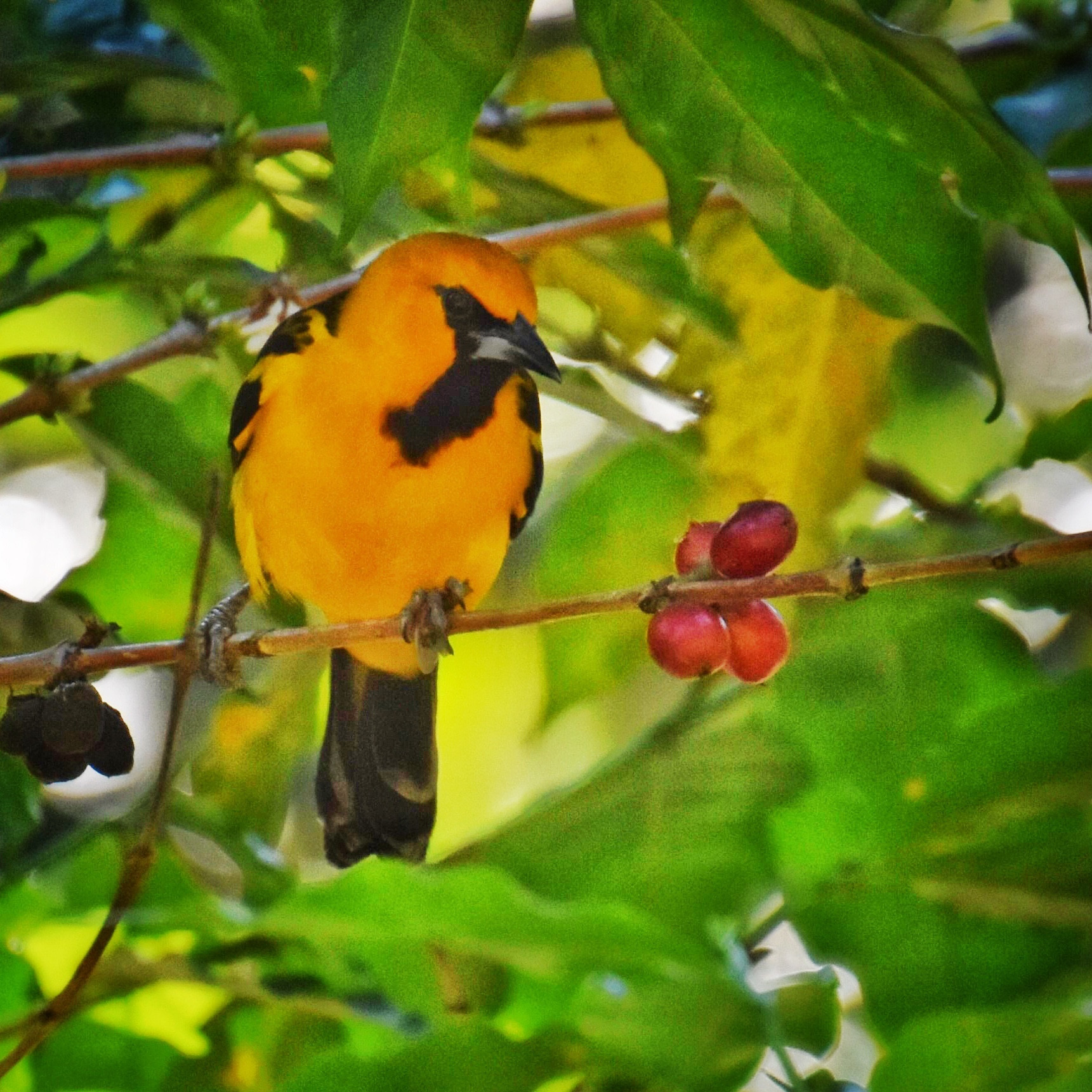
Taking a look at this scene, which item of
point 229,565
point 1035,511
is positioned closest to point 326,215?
point 229,565

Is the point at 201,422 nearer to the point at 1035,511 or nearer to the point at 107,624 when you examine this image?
the point at 107,624

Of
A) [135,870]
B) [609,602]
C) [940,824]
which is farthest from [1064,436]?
[135,870]

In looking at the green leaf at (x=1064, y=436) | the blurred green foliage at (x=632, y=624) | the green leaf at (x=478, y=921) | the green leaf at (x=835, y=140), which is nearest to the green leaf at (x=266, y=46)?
the blurred green foliage at (x=632, y=624)

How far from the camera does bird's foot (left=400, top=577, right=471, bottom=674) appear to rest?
0.70m

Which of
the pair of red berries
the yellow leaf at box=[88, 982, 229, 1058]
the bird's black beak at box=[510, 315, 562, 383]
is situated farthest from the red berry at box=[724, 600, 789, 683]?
the yellow leaf at box=[88, 982, 229, 1058]

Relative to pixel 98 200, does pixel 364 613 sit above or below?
below

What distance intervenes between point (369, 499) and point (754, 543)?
429mm

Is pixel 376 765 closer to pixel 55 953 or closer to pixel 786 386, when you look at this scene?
pixel 55 953

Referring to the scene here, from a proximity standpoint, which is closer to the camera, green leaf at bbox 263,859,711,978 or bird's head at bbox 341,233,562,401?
green leaf at bbox 263,859,711,978

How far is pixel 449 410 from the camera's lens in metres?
0.96

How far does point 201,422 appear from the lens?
99 centimetres

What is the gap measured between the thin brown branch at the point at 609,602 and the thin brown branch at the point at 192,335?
0.22 metres

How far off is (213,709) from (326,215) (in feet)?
1.17

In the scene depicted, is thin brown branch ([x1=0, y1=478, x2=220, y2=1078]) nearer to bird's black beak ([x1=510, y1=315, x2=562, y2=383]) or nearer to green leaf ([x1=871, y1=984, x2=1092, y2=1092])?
bird's black beak ([x1=510, y1=315, x2=562, y2=383])
